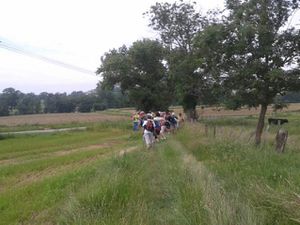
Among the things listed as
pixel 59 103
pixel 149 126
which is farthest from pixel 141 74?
pixel 59 103

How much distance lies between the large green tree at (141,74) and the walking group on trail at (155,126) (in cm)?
2129

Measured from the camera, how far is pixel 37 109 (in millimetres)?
133000

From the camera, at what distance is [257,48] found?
2434 cm

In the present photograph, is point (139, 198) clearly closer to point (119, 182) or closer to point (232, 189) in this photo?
point (119, 182)

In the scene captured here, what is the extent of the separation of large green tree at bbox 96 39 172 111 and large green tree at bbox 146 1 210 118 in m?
1.91

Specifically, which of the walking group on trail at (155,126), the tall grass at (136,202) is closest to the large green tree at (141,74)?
the walking group on trail at (155,126)

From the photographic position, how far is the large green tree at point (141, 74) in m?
57.7

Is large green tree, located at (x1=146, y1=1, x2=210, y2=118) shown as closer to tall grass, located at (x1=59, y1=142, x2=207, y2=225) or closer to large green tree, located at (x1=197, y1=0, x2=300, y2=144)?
large green tree, located at (x1=197, y1=0, x2=300, y2=144)

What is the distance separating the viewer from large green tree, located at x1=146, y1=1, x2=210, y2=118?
170 feet

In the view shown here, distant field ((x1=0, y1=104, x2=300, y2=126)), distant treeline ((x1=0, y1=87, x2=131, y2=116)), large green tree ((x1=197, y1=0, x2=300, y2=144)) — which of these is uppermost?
large green tree ((x1=197, y1=0, x2=300, y2=144))

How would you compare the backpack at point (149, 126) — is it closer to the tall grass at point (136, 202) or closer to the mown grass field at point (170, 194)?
the mown grass field at point (170, 194)

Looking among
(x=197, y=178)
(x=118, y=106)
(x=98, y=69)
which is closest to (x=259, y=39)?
(x=197, y=178)

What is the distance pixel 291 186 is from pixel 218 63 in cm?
1879

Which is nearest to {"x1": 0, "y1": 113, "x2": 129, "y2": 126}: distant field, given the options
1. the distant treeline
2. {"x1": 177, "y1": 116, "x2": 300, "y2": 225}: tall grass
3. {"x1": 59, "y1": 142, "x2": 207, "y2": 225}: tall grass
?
the distant treeline
